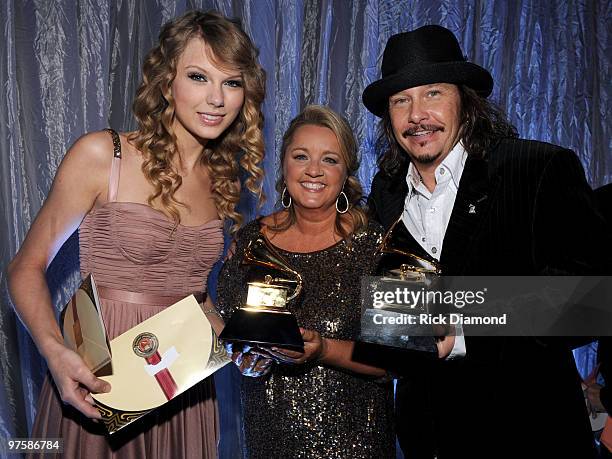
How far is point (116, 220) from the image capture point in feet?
6.08

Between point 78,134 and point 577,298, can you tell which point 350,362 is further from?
point 78,134

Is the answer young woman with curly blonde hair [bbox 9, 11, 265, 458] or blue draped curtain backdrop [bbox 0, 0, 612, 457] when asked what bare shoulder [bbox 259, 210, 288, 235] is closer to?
young woman with curly blonde hair [bbox 9, 11, 265, 458]

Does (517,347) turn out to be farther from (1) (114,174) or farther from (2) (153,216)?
(1) (114,174)

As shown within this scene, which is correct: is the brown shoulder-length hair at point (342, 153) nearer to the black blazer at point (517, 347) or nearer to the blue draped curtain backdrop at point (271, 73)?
the black blazer at point (517, 347)

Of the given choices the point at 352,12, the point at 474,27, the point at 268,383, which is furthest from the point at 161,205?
the point at 474,27

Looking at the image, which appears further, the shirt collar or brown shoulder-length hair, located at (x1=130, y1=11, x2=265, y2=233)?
the shirt collar

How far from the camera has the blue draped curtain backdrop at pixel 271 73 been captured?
255 centimetres

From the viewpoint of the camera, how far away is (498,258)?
74.9 inches

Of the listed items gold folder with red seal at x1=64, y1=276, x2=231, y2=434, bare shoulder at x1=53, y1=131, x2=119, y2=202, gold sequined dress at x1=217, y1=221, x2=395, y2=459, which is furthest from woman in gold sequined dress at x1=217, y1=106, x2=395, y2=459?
bare shoulder at x1=53, y1=131, x2=119, y2=202

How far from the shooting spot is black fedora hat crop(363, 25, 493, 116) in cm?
211

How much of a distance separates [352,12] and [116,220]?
5.03 feet

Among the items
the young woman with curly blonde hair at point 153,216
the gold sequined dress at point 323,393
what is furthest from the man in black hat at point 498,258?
the young woman with curly blonde hair at point 153,216

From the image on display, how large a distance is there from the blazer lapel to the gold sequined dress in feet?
0.91

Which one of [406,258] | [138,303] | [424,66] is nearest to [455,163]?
[424,66]
